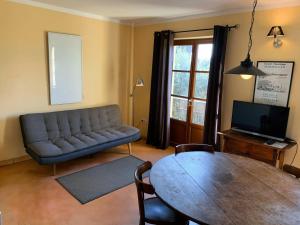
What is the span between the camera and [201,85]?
4.29 m

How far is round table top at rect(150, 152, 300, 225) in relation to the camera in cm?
146

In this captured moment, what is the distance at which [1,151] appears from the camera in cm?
367

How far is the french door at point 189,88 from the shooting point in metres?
4.24

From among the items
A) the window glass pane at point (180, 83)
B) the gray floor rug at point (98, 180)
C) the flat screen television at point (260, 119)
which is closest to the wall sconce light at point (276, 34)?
the flat screen television at point (260, 119)

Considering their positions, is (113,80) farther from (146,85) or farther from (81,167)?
(81,167)

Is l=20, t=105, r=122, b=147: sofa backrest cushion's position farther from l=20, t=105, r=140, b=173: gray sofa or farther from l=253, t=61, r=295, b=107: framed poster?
l=253, t=61, r=295, b=107: framed poster

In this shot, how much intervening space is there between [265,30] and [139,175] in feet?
9.03

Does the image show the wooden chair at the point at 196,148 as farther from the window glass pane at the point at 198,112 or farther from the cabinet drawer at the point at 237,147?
the window glass pane at the point at 198,112

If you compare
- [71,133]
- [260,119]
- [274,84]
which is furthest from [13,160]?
[274,84]

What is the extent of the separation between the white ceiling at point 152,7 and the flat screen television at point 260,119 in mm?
1374

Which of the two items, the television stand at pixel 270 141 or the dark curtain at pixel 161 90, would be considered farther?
the dark curtain at pixel 161 90

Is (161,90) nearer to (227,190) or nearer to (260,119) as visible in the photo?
(260,119)

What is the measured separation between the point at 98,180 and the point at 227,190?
2.09 meters

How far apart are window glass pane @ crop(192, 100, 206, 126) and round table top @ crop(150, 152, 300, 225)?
6.53ft
